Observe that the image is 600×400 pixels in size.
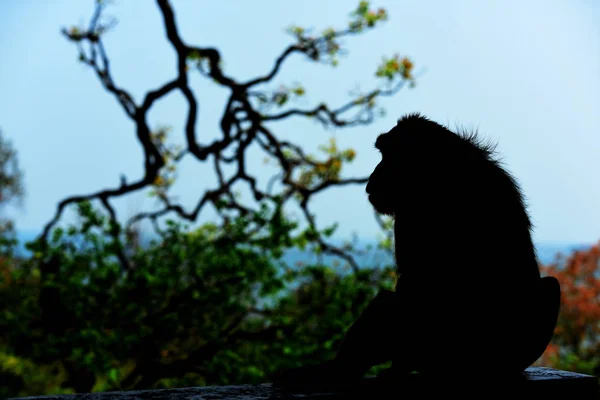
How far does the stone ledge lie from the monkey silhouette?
0.11m

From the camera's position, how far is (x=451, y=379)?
8.46 feet

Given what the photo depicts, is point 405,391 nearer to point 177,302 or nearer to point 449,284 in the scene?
point 449,284

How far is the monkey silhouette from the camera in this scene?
8.38 feet

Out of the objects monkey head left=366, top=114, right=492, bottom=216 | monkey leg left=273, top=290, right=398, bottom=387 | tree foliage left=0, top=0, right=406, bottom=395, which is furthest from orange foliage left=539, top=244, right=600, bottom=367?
monkey leg left=273, top=290, right=398, bottom=387

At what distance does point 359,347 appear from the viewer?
8.34 ft

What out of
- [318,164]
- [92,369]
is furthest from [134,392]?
[318,164]

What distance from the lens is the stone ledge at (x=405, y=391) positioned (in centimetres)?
226

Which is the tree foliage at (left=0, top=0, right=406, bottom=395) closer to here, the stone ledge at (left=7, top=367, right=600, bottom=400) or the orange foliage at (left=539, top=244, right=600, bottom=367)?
the stone ledge at (left=7, top=367, right=600, bottom=400)

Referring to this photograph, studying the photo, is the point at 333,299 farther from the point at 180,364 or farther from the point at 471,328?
the point at 471,328

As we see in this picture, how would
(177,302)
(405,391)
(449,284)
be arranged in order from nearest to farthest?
(405,391) → (449,284) → (177,302)

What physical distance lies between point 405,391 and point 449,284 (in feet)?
1.67

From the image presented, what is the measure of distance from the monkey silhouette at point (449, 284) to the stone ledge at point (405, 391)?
0.37 ft

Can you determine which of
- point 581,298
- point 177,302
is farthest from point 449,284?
point 581,298

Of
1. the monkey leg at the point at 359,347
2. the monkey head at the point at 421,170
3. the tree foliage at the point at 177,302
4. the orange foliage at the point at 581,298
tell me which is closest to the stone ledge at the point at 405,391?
the monkey leg at the point at 359,347
